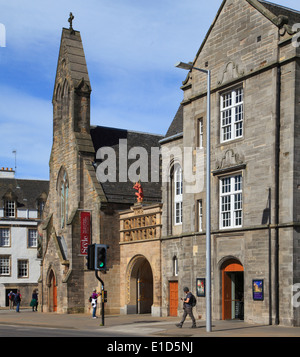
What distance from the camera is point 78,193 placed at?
4334 centimetres

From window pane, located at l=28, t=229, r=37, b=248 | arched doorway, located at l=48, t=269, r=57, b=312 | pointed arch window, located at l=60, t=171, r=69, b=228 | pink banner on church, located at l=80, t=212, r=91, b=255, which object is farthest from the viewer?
window pane, located at l=28, t=229, r=37, b=248

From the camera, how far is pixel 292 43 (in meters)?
27.0

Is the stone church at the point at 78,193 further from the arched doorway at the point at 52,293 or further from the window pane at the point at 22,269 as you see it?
the window pane at the point at 22,269

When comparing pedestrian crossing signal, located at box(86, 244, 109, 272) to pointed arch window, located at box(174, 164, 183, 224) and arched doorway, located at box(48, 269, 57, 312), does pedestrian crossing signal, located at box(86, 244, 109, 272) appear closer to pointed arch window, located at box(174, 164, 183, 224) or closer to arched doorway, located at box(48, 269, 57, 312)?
pointed arch window, located at box(174, 164, 183, 224)

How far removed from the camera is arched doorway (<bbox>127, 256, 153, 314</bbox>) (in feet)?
131

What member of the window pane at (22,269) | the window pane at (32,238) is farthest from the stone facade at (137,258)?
the window pane at (32,238)

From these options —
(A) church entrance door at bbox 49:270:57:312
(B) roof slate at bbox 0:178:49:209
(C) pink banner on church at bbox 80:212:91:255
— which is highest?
(B) roof slate at bbox 0:178:49:209

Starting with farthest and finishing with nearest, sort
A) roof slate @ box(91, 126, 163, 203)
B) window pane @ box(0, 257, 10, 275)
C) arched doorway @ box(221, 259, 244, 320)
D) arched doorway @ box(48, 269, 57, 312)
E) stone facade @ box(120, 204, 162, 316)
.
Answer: window pane @ box(0, 257, 10, 275) < arched doorway @ box(48, 269, 57, 312) < roof slate @ box(91, 126, 163, 203) < stone facade @ box(120, 204, 162, 316) < arched doorway @ box(221, 259, 244, 320)

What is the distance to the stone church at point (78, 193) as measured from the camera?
136ft

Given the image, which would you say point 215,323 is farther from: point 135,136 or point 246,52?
point 135,136

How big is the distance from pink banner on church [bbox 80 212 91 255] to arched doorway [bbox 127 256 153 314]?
3.54m

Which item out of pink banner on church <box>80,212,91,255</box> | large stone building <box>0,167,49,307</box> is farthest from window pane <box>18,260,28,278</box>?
pink banner on church <box>80,212,91,255</box>

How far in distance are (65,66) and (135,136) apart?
7235mm

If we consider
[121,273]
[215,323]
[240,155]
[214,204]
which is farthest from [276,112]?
[121,273]
